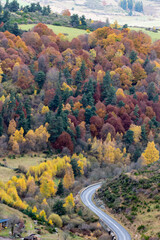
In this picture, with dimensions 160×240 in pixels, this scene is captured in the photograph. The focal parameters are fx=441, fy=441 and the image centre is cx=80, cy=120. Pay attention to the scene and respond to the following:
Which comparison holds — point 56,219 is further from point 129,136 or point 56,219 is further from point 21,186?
point 129,136

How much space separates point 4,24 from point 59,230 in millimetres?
102970

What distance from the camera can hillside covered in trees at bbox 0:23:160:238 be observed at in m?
73.3

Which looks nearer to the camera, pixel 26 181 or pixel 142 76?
pixel 26 181

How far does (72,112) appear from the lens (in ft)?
353

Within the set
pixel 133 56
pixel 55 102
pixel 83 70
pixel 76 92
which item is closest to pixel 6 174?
pixel 55 102

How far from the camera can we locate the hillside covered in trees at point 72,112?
73312mm

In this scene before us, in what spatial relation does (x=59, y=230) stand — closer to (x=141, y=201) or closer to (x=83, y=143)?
(x=141, y=201)

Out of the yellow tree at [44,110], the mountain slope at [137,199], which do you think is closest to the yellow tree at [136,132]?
the yellow tree at [44,110]

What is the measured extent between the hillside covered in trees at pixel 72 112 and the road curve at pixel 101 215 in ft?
5.95

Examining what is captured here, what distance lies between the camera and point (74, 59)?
133125 millimetres

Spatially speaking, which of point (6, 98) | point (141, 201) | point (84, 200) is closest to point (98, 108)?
point (6, 98)

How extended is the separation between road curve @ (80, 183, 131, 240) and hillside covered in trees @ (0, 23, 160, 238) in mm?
1814

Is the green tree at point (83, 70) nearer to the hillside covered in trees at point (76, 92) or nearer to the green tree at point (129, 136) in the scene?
the hillside covered in trees at point (76, 92)

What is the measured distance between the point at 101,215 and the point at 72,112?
4795 centimetres
